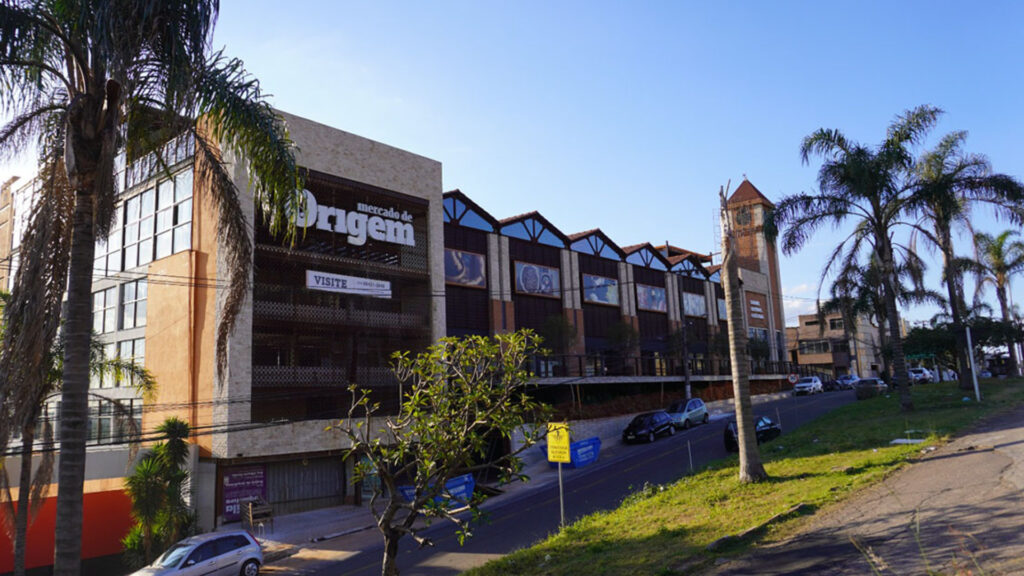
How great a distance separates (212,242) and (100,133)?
18.5 m

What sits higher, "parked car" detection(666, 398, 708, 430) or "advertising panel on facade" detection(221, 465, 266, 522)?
"parked car" detection(666, 398, 708, 430)

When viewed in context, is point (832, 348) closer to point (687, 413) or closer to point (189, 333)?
point (687, 413)

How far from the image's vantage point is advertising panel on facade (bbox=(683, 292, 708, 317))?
177 ft

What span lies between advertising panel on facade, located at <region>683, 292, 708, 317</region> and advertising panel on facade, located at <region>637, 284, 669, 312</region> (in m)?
3.07

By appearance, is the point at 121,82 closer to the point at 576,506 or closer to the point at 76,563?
the point at 76,563

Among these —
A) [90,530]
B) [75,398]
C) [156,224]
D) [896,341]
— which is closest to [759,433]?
[896,341]

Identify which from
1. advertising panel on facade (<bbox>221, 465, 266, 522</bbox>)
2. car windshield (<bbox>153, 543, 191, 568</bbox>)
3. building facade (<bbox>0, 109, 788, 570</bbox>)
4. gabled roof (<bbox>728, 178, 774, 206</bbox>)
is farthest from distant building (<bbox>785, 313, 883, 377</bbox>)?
car windshield (<bbox>153, 543, 191, 568</bbox>)

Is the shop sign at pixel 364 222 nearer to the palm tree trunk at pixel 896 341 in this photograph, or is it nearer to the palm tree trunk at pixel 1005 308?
the palm tree trunk at pixel 896 341

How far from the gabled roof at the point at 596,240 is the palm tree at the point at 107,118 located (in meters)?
33.8

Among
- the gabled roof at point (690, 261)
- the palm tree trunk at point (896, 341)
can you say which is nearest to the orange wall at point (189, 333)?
the palm tree trunk at point (896, 341)

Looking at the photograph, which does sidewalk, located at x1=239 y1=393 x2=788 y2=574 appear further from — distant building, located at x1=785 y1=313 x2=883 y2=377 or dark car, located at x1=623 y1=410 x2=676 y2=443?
distant building, located at x1=785 y1=313 x2=883 y2=377

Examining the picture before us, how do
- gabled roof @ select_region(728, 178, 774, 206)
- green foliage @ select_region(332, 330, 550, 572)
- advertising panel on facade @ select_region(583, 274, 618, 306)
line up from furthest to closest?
gabled roof @ select_region(728, 178, 774, 206), advertising panel on facade @ select_region(583, 274, 618, 306), green foliage @ select_region(332, 330, 550, 572)

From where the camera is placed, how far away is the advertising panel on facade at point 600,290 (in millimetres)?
43688

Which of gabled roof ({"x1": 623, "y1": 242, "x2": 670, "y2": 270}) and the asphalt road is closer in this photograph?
the asphalt road
